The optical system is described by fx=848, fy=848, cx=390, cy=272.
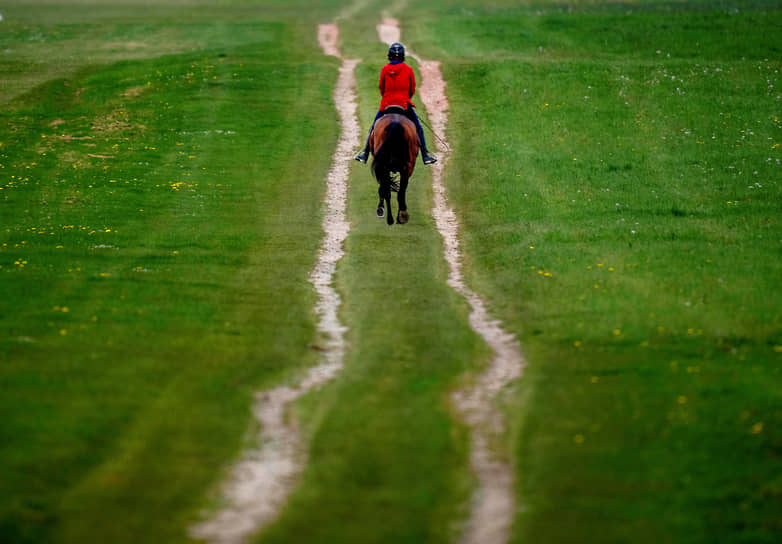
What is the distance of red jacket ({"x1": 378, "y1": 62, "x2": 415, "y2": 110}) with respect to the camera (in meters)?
19.8

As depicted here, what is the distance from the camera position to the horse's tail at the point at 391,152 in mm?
19094

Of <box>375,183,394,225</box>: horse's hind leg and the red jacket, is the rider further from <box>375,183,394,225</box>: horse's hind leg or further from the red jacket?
<box>375,183,394,225</box>: horse's hind leg

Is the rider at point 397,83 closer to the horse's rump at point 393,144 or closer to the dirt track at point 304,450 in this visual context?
the horse's rump at point 393,144

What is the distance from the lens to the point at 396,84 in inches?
786

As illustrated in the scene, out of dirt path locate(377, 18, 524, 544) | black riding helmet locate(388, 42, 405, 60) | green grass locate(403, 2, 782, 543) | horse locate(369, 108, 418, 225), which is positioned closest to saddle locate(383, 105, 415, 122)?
horse locate(369, 108, 418, 225)

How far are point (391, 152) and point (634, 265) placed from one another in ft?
19.7

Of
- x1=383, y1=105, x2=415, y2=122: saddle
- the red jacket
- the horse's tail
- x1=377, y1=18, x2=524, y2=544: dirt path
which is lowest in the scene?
x1=377, y1=18, x2=524, y2=544: dirt path

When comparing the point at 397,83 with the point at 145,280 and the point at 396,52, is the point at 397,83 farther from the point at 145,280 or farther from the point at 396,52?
the point at 145,280

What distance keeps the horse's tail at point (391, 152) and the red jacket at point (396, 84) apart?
43.1 inches

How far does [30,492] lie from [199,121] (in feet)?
85.3

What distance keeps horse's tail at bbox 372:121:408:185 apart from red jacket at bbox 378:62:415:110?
1095 millimetres

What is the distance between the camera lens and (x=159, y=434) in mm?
10000

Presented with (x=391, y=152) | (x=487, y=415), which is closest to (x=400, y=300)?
(x=487, y=415)

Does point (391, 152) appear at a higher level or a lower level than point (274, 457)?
higher
